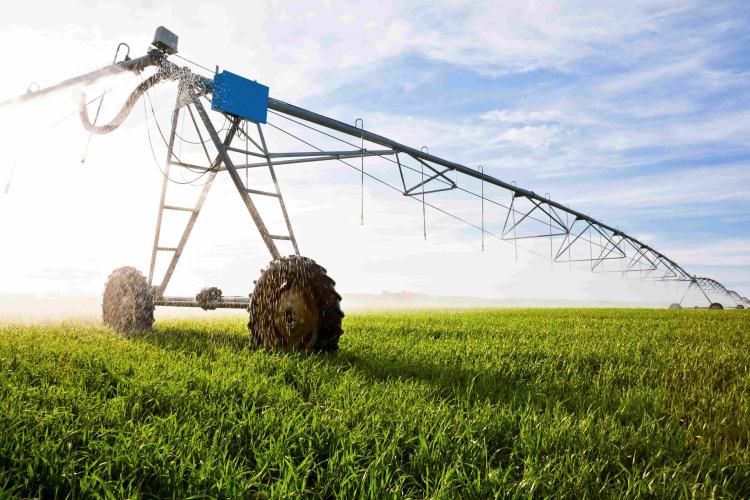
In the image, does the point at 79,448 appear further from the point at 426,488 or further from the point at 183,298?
the point at 183,298

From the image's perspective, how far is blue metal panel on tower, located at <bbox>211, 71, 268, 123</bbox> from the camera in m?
7.19

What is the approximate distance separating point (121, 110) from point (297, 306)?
18.5 ft

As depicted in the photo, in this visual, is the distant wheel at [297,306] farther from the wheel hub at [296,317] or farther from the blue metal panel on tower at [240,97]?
the blue metal panel on tower at [240,97]

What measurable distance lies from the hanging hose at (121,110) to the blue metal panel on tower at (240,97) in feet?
5.01

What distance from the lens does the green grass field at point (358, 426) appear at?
2279 mm

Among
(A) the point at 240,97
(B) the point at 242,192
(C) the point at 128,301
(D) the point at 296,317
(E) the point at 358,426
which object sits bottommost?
(E) the point at 358,426

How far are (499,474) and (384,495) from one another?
2.07 feet

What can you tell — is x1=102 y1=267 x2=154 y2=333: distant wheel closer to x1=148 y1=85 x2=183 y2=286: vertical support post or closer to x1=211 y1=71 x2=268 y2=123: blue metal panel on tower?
x1=148 y1=85 x2=183 y2=286: vertical support post

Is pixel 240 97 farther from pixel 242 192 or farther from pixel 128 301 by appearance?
pixel 128 301

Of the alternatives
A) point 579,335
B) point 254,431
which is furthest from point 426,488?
point 579,335

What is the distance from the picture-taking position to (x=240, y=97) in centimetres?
730

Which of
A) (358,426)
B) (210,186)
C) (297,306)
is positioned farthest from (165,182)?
(358,426)

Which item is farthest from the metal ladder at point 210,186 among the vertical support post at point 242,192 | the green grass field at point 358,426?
the green grass field at point 358,426

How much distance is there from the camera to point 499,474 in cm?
237
